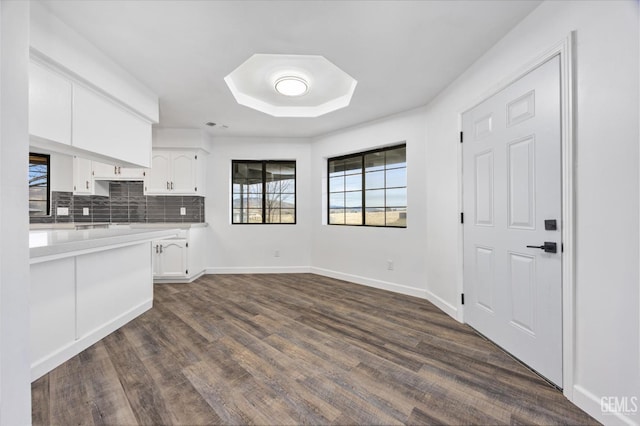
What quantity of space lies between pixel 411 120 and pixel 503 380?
9.52 ft

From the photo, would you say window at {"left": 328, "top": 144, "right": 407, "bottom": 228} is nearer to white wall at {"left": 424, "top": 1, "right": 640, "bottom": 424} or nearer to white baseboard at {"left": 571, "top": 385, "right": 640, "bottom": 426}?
white wall at {"left": 424, "top": 1, "right": 640, "bottom": 424}

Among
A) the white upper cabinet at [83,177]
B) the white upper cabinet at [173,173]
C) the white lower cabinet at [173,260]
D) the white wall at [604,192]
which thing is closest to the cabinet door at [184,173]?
the white upper cabinet at [173,173]

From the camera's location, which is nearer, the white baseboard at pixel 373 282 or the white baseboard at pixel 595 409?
the white baseboard at pixel 595 409

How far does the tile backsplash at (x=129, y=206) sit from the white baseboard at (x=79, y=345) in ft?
6.46

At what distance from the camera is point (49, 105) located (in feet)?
5.80

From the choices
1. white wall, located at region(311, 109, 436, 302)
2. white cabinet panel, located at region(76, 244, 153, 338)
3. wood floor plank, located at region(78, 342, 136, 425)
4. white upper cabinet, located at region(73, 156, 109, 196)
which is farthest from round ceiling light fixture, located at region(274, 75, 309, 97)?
white upper cabinet, located at region(73, 156, 109, 196)

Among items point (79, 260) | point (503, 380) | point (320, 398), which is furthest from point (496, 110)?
point (79, 260)

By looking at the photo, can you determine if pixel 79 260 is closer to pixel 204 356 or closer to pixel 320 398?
pixel 204 356

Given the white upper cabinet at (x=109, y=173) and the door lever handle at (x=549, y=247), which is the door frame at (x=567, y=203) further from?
the white upper cabinet at (x=109, y=173)

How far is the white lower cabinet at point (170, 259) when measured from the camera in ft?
12.9

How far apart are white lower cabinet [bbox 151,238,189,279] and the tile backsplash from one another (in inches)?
22.9

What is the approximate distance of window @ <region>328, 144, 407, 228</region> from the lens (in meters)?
3.71

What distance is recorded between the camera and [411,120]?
3.41 m

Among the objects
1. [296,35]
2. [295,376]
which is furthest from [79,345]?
[296,35]
